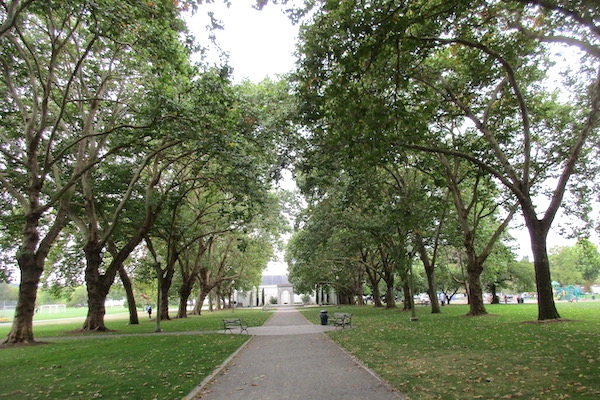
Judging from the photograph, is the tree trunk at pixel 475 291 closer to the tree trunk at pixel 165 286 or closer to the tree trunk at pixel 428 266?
the tree trunk at pixel 428 266

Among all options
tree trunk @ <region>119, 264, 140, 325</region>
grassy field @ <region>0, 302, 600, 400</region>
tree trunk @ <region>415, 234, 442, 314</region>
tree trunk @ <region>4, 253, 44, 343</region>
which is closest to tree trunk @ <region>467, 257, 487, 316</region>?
tree trunk @ <region>415, 234, 442, 314</region>

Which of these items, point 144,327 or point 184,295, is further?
point 184,295

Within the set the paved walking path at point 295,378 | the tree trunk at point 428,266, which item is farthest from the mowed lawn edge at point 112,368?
the tree trunk at point 428,266

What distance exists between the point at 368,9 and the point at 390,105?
208 cm

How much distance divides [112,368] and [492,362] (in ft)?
26.6

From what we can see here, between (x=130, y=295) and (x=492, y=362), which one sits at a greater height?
(x=130, y=295)

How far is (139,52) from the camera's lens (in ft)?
38.1

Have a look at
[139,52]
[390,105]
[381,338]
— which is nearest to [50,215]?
[139,52]

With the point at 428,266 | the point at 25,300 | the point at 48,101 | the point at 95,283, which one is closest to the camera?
the point at 25,300

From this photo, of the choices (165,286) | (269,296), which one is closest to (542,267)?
(165,286)

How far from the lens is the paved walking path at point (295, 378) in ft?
20.8

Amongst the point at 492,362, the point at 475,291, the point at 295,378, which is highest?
the point at 475,291

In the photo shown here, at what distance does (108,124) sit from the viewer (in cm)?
1802

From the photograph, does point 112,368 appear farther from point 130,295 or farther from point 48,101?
point 130,295
